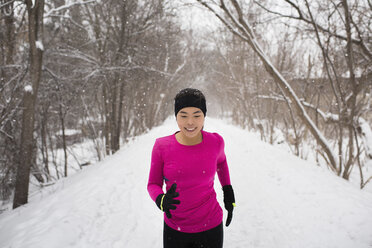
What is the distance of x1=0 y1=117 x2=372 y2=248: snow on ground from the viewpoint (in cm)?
231

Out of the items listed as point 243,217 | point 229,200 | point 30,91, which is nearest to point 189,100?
point 229,200

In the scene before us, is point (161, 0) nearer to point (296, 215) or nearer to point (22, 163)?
point (22, 163)

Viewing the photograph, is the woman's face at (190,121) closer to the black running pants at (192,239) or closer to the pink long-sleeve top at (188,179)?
the pink long-sleeve top at (188,179)

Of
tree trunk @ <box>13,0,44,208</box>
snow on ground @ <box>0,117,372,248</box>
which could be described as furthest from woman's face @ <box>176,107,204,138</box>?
tree trunk @ <box>13,0,44,208</box>

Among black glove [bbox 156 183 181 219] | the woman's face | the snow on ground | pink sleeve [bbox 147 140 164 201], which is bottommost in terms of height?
the snow on ground

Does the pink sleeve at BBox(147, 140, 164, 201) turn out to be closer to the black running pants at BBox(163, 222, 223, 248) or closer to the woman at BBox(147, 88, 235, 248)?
the woman at BBox(147, 88, 235, 248)

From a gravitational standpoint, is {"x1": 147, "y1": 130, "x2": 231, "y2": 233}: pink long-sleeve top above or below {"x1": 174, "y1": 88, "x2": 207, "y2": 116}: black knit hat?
below

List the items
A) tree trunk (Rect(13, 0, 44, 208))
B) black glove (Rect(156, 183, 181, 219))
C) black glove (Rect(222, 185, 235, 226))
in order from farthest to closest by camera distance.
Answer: tree trunk (Rect(13, 0, 44, 208)) → black glove (Rect(222, 185, 235, 226)) → black glove (Rect(156, 183, 181, 219))

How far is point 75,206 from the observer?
9.96ft

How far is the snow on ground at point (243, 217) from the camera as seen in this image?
2309 mm

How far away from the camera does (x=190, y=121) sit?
131 cm

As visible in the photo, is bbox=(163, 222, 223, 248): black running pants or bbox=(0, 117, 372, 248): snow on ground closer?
bbox=(163, 222, 223, 248): black running pants

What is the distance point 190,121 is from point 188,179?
0.37 m

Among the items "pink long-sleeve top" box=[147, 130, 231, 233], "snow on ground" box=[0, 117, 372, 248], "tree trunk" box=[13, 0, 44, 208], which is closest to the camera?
"pink long-sleeve top" box=[147, 130, 231, 233]
